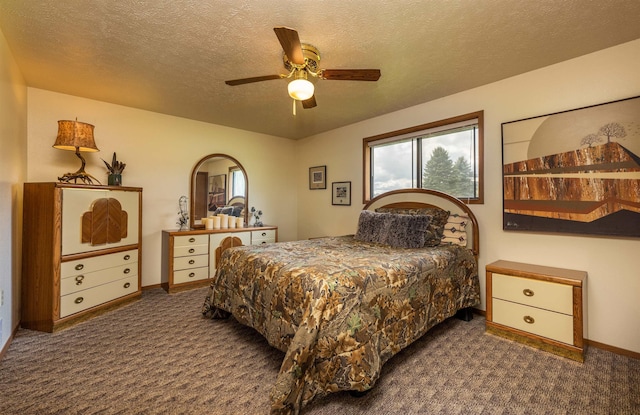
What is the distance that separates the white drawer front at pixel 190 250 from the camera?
369cm

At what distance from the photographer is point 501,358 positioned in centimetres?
213

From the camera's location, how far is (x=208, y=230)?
3975mm

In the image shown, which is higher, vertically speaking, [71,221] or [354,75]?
[354,75]

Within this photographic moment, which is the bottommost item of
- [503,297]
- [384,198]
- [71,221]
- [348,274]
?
[503,297]

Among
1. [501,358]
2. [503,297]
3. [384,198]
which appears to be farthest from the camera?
[384,198]

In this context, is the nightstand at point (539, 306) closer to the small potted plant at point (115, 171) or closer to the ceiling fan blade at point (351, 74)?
the ceiling fan blade at point (351, 74)

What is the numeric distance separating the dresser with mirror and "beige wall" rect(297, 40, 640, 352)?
2.75 m

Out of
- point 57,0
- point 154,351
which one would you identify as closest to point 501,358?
point 154,351

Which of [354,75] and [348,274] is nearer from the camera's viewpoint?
[348,274]

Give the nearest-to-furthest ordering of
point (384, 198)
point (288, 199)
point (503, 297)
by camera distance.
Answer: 1. point (503, 297)
2. point (384, 198)
3. point (288, 199)

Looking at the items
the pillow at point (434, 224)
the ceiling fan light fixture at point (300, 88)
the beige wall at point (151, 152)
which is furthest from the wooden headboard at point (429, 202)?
the beige wall at point (151, 152)

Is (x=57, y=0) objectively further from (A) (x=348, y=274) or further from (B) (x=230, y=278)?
(A) (x=348, y=274)

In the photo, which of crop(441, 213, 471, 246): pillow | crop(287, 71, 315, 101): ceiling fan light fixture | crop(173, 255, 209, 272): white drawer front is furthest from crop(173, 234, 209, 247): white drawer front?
crop(441, 213, 471, 246): pillow

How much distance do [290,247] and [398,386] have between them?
4.73 feet
